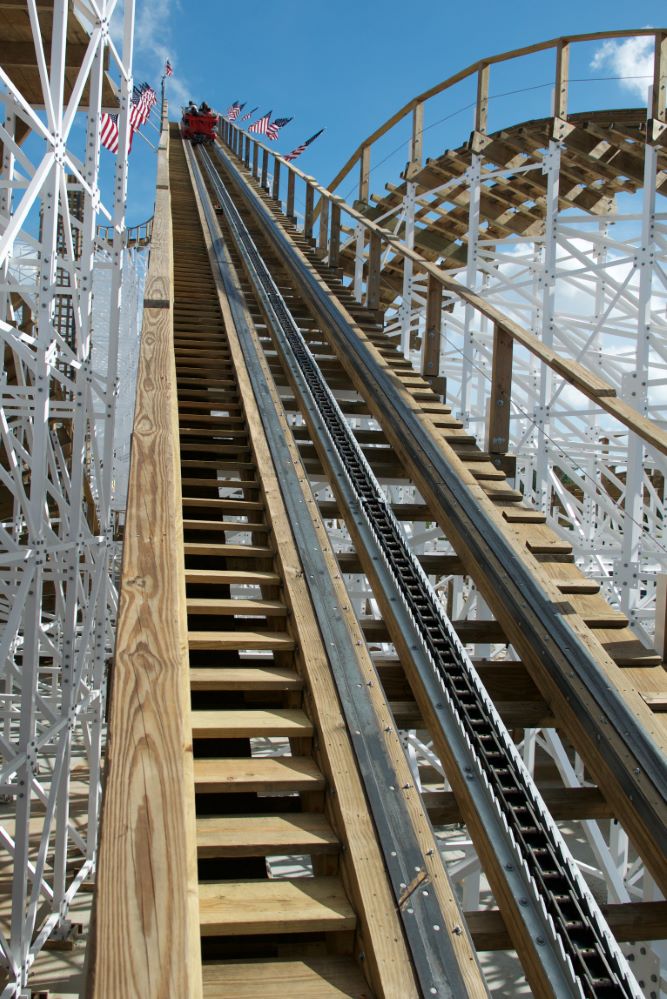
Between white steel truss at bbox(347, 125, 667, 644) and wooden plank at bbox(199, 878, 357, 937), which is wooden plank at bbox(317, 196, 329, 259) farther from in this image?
wooden plank at bbox(199, 878, 357, 937)

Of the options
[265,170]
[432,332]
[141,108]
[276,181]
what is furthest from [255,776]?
[141,108]

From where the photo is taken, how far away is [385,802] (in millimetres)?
2691

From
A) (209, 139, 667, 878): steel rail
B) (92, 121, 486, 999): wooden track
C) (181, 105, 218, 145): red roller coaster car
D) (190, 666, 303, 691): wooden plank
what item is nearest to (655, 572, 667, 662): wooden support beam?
(209, 139, 667, 878): steel rail

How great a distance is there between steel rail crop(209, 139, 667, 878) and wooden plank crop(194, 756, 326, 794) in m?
1.05

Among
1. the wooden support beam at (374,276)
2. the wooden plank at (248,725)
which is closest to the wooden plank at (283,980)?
the wooden plank at (248,725)

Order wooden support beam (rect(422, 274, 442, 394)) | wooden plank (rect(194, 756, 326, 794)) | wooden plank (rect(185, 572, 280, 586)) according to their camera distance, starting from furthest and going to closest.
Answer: wooden support beam (rect(422, 274, 442, 394))
wooden plank (rect(185, 572, 280, 586))
wooden plank (rect(194, 756, 326, 794))

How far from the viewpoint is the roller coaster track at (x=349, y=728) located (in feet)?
6.51

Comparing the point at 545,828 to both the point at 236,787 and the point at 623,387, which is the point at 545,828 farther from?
the point at 623,387

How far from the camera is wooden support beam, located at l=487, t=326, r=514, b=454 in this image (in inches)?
217

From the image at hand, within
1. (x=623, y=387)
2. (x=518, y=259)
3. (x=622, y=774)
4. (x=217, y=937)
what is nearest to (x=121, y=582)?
(x=217, y=937)

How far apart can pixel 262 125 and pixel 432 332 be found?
70.9ft

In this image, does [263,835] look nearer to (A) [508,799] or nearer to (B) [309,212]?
(A) [508,799]

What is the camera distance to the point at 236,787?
9.61 ft

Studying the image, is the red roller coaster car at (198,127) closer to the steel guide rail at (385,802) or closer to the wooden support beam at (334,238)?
the wooden support beam at (334,238)
